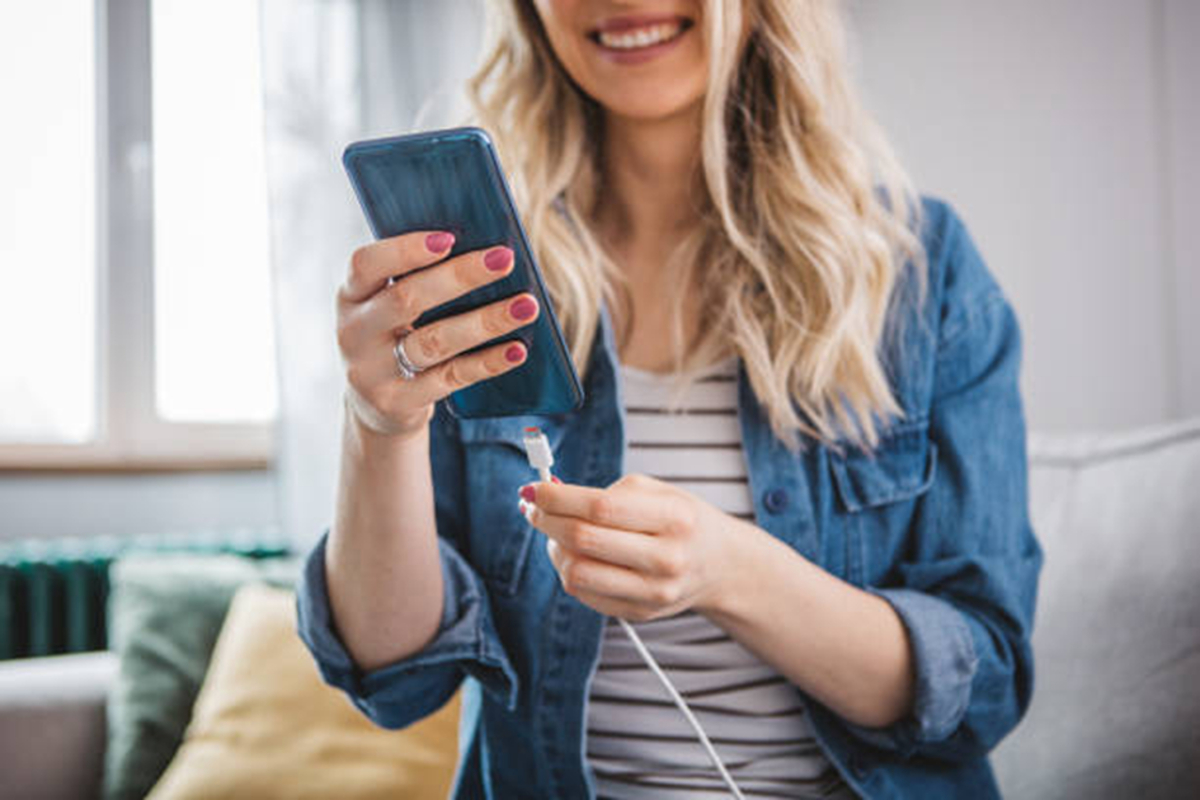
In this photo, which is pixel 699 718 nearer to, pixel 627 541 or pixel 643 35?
pixel 627 541

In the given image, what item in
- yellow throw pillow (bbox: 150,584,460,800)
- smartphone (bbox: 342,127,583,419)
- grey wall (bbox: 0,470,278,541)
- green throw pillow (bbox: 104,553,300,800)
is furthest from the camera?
grey wall (bbox: 0,470,278,541)

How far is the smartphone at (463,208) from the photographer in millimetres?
548

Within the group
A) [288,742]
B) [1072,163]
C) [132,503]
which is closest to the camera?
[288,742]

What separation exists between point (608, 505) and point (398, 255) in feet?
0.63

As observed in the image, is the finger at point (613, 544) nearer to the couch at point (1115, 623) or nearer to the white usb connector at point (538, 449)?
the white usb connector at point (538, 449)

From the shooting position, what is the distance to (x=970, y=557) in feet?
2.65

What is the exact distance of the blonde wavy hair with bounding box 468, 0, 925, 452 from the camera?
85cm

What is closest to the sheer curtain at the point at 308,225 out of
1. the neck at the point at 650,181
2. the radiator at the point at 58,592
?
the radiator at the point at 58,592

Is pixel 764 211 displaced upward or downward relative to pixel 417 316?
upward

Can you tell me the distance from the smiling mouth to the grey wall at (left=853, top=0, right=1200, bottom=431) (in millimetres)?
791

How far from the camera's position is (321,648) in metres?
0.78

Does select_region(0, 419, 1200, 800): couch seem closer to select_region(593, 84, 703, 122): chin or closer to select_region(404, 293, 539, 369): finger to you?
select_region(593, 84, 703, 122): chin

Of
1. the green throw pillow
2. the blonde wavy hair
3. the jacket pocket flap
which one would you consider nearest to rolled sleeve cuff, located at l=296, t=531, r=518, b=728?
the blonde wavy hair

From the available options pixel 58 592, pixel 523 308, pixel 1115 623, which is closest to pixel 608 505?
pixel 523 308
